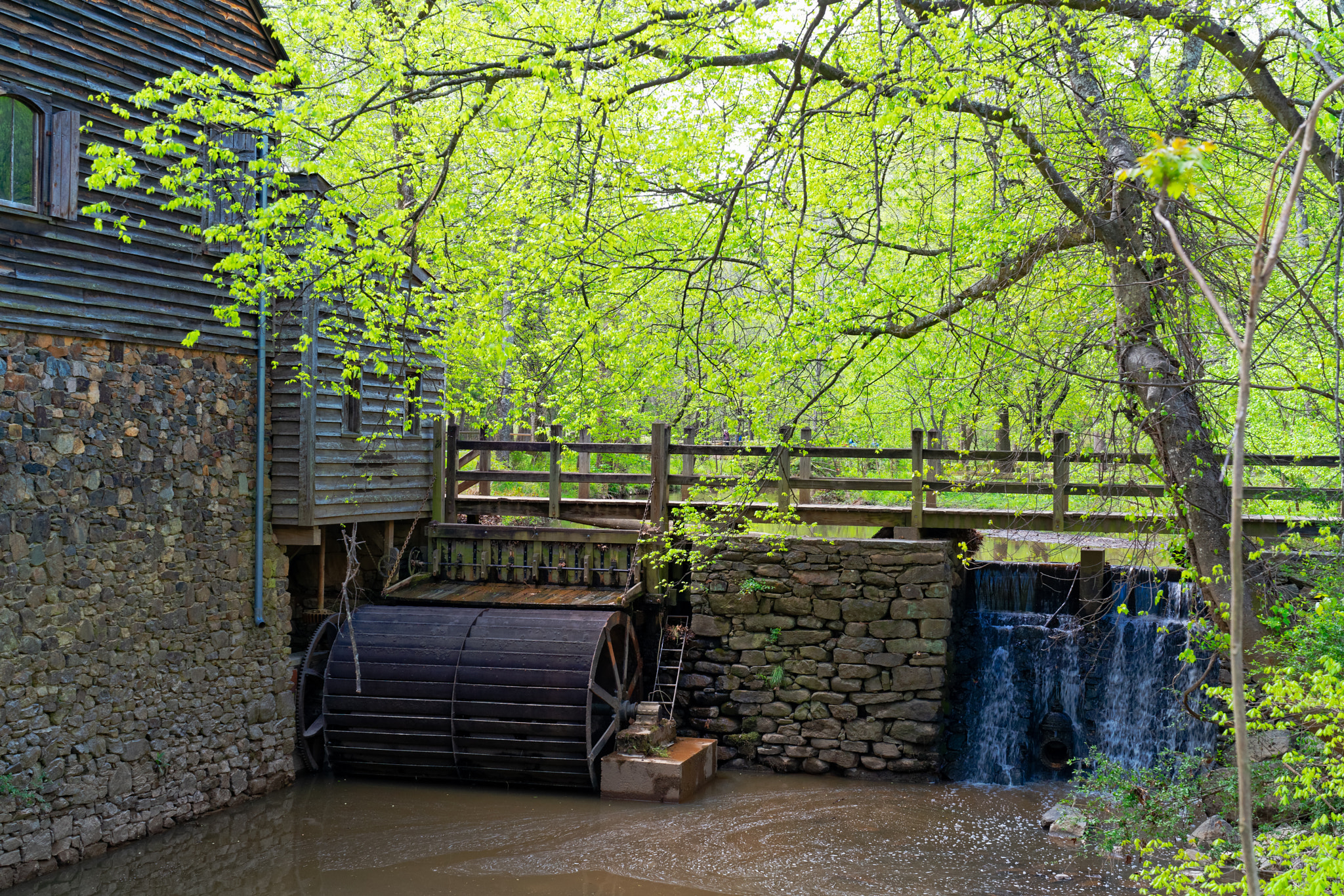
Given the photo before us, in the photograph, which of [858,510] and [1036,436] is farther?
[858,510]

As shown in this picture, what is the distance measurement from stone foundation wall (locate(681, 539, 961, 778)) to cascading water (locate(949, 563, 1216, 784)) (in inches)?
23.4

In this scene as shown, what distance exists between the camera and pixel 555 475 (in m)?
10.9

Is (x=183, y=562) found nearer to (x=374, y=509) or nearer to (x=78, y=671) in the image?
(x=78, y=671)

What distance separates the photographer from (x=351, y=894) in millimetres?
7090

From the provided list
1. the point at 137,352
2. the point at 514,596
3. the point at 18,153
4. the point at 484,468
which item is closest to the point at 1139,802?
the point at 514,596

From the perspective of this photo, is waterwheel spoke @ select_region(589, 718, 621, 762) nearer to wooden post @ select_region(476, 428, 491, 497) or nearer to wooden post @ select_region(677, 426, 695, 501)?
wooden post @ select_region(677, 426, 695, 501)

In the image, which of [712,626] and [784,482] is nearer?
[784,482]

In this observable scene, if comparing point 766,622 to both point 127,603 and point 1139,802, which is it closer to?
point 1139,802

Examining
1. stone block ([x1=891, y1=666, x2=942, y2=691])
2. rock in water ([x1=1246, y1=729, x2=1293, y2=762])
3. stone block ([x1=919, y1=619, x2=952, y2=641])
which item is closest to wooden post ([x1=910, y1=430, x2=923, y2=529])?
stone block ([x1=919, y1=619, x2=952, y2=641])

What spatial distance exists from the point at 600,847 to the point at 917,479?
455 centimetres

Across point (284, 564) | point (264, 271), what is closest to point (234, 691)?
point (284, 564)

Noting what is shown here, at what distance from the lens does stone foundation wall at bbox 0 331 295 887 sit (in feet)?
23.4

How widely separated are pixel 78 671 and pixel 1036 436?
7.03 metres

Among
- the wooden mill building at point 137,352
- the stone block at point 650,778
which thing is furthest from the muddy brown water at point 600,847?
the wooden mill building at point 137,352
